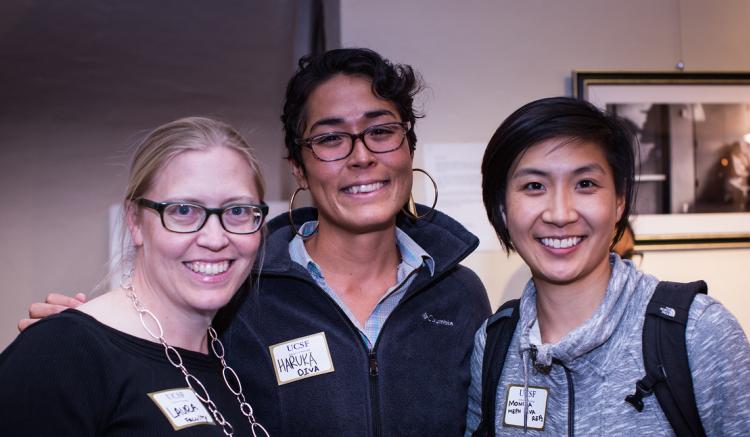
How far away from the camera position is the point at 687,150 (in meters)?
3.07

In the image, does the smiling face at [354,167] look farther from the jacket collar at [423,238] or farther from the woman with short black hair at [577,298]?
the woman with short black hair at [577,298]

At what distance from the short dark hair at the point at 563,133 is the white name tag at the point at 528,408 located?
1.70 feet

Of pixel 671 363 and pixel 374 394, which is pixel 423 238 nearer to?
pixel 374 394

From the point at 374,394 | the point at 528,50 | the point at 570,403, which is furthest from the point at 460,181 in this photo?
the point at 570,403

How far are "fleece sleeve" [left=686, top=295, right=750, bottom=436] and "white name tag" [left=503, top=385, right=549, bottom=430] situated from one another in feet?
1.12

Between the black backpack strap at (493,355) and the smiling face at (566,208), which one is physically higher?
the smiling face at (566,208)

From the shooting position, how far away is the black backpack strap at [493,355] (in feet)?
5.43

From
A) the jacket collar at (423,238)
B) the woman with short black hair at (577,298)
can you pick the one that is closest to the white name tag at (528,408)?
the woman with short black hair at (577,298)

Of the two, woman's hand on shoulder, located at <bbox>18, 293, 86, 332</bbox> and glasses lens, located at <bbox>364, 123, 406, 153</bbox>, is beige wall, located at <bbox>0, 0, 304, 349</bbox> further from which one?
woman's hand on shoulder, located at <bbox>18, 293, 86, 332</bbox>

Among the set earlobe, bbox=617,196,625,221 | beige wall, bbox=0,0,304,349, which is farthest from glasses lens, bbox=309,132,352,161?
beige wall, bbox=0,0,304,349

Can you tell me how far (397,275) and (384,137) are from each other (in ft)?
1.44

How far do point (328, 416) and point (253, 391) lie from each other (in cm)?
22

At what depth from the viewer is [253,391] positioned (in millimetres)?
1713

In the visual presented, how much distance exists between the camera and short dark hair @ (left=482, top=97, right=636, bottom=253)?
1562 mm
